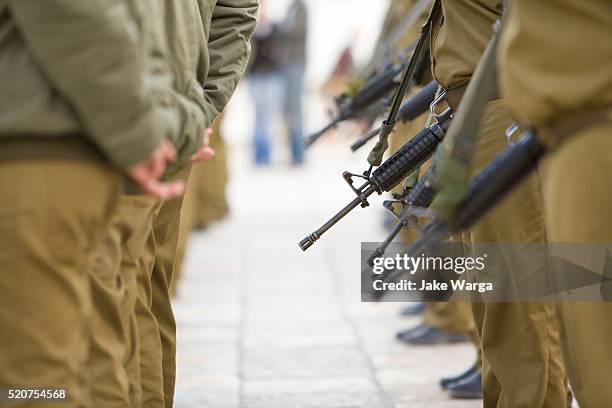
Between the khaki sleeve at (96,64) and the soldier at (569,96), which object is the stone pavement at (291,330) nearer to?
the soldier at (569,96)

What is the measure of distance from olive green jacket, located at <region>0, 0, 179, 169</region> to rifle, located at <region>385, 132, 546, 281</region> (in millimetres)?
729

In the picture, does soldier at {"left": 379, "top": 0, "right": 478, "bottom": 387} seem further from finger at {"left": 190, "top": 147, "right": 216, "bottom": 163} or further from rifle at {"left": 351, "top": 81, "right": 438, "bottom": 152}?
finger at {"left": 190, "top": 147, "right": 216, "bottom": 163}

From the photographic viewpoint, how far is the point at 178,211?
12.5ft

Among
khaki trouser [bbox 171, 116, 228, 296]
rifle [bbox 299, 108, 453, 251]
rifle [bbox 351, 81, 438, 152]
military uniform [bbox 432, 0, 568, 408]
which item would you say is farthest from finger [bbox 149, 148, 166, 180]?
khaki trouser [bbox 171, 116, 228, 296]

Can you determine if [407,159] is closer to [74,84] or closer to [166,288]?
[166,288]

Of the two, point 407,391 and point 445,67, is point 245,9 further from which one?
point 407,391

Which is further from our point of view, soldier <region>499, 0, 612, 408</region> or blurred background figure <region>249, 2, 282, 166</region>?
blurred background figure <region>249, 2, 282, 166</region>

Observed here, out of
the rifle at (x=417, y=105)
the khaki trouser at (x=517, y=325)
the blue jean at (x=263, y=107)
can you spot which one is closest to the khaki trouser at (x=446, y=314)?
the rifle at (x=417, y=105)

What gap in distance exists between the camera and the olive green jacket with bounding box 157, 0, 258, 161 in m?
3.14

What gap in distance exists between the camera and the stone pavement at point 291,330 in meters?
4.84

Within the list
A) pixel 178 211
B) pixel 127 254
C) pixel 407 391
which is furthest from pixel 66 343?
pixel 407 391

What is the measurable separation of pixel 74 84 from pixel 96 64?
0.21 ft

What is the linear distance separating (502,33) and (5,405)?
1492 millimetres

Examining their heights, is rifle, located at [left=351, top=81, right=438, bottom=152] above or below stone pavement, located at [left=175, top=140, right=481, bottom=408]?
above
